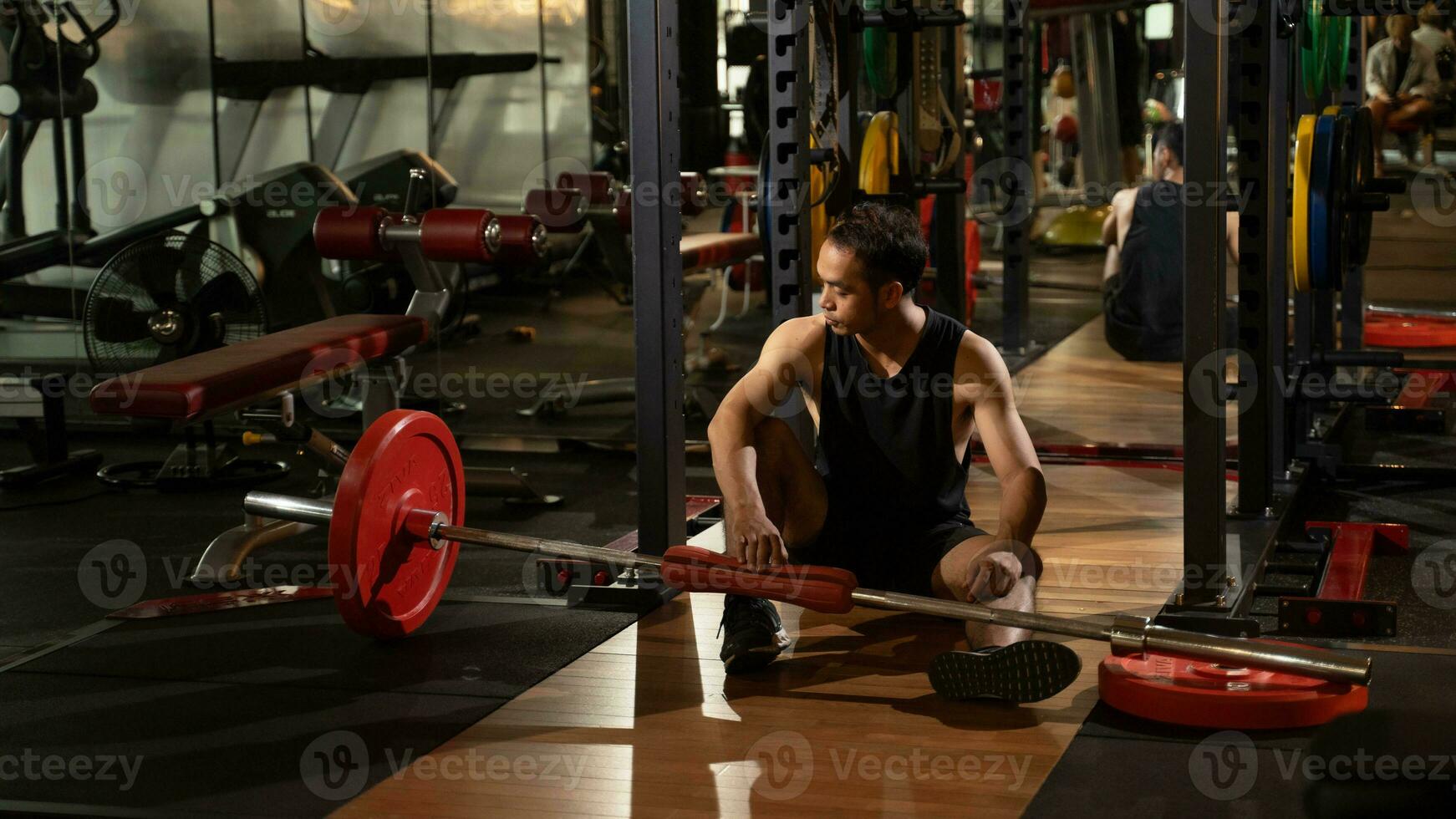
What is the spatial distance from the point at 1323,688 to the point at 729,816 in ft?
3.06

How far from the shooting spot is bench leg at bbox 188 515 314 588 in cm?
322

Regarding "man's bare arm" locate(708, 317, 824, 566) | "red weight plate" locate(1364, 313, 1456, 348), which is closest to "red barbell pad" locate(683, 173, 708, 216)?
"man's bare arm" locate(708, 317, 824, 566)

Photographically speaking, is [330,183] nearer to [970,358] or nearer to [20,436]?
[20,436]

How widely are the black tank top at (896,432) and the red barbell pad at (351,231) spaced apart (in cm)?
154

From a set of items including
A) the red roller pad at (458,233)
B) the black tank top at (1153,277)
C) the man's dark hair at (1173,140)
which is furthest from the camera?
the man's dark hair at (1173,140)

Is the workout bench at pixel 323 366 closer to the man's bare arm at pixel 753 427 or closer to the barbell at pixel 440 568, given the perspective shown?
the barbell at pixel 440 568

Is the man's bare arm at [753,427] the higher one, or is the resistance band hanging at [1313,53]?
the resistance band hanging at [1313,53]

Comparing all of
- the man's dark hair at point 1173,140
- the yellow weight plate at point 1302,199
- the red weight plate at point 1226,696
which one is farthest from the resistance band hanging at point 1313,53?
the red weight plate at point 1226,696

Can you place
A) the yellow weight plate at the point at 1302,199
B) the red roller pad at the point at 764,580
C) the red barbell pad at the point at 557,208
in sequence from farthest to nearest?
the red barbell pad at the point at 557,208, the yellow weight plate at the point at 1302,199, the red roller pad at the point at 764,580

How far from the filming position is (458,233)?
358 cm

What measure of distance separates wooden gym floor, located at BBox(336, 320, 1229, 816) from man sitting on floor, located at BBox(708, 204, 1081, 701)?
10 cm

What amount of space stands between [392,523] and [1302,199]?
86.4 inches

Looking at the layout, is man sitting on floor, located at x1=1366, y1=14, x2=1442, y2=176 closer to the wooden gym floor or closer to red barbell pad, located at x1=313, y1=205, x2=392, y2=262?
red barbell pad, located at x1=313, y1=205, x2=392, y2=262

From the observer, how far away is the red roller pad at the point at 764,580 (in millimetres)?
2311
